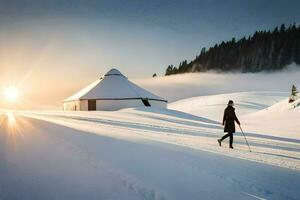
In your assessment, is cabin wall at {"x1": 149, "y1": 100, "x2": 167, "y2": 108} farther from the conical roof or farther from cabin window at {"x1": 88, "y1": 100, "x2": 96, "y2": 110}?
cabin window at {"x1": 88, "y1": 100, "x2": 96, "y2": 110}

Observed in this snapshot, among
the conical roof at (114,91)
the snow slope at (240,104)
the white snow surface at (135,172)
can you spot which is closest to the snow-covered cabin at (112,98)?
the conical roof at (114,91)

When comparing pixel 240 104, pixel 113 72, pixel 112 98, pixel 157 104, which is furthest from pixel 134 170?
pixel 240 104

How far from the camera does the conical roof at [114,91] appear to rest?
147ft

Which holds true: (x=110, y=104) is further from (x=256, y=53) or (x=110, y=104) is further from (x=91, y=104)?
(x=256, y=53)

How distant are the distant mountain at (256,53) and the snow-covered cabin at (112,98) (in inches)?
4278

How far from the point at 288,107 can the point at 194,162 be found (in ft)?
128

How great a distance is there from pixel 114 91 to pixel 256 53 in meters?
116

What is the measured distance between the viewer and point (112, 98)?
4441cm

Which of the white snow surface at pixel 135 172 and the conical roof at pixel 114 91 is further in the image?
the conical roof at pixel 114 91

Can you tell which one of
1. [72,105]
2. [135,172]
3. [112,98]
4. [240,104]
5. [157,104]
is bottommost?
[240,104]

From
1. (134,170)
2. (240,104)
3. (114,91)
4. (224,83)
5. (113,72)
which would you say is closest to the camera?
(134,170)

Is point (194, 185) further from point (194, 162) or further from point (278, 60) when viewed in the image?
point (278, 60)

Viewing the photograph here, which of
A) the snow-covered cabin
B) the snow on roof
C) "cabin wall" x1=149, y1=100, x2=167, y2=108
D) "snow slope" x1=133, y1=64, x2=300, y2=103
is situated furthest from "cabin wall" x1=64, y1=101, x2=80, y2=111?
"snow slope" x1=133, y1=64, x2=300, y2=103

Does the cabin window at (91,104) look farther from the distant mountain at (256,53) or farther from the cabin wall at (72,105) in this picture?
the distant mountain at (256,53)
